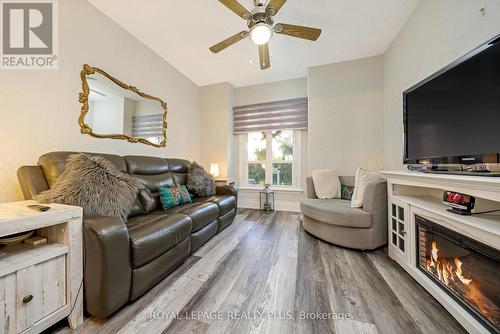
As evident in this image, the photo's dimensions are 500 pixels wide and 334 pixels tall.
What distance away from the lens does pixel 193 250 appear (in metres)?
1.86

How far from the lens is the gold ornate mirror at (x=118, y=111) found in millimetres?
1855

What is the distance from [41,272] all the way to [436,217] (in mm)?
2438

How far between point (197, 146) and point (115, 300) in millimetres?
3015

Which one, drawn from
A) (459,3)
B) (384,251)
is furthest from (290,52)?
(384,251)

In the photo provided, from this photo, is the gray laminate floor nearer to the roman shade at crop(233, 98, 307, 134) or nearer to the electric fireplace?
the electric fireplace

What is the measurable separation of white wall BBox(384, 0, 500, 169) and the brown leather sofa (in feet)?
8.76

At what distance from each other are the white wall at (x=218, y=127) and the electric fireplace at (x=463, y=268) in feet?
9.76

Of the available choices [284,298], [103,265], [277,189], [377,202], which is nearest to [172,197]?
[103,265]

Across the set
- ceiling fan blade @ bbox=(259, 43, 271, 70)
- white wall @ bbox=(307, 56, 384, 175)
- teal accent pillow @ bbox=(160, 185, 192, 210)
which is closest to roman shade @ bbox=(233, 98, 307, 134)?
white wall @ bbox=(307, 56, 384, 175)

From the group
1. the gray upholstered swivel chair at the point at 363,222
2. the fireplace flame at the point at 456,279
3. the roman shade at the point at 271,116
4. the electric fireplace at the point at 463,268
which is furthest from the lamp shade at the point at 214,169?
the fireplace flame at the point at 456,279

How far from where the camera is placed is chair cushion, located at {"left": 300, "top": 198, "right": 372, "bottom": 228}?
1.90m

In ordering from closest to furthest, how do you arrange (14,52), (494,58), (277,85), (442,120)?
(494,58)
(442,120)
(14,52)
(277,85)

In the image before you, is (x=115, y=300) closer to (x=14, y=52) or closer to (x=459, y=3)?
(x=14, y=52)

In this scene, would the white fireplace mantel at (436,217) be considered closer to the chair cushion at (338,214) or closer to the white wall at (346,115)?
the chair cushion at (338,214)
